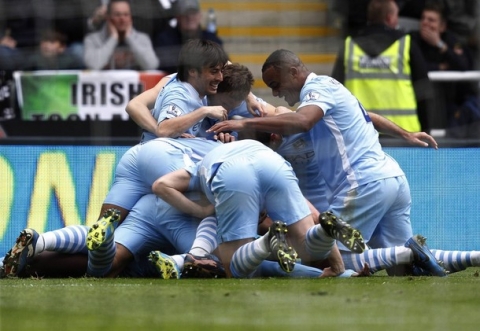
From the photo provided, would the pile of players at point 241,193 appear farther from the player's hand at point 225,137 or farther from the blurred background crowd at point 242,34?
the blurred background crowd at point 242,34

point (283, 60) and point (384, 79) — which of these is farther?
point (384, 79)

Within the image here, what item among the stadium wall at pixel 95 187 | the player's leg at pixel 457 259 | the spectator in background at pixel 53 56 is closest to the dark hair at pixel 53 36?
the spectator in background at pixel 53 56

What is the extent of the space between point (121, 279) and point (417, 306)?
6.86ft

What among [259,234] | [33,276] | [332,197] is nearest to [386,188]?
[332,197]

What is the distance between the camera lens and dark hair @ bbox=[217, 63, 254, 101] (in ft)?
22.7

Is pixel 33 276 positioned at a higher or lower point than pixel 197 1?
lower

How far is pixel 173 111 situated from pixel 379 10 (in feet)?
7.29

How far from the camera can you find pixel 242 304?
4.98m

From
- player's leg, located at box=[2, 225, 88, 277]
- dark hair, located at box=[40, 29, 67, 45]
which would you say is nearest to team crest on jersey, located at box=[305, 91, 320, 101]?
player's leg, located at box=[2, 225, 88, 277]

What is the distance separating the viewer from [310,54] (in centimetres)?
903

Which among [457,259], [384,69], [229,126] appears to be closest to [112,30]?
[384,69]

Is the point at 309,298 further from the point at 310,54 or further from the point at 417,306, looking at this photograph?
the point at 310,54

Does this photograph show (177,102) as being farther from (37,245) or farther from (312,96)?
(37,245)

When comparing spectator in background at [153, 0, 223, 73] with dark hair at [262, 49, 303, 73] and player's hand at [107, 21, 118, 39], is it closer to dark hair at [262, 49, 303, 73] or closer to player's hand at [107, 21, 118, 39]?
player's hand at [107, 21, 118, 39]
